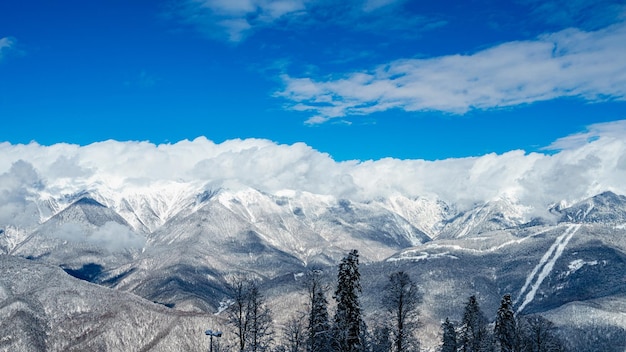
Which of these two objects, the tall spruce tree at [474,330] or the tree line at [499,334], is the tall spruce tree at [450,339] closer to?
the tree line at [499,334]

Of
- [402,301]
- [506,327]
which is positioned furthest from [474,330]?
[402,301]

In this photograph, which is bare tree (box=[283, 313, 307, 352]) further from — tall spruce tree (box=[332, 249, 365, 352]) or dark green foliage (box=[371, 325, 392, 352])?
dark green foliage (box=[371, 325, 392, 352])

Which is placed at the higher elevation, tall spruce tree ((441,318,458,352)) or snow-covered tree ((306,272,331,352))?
snow-covered tree ((306,272,331,352))

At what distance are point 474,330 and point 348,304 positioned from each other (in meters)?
26.9

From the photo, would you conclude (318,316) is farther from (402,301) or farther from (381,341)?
(381,341)

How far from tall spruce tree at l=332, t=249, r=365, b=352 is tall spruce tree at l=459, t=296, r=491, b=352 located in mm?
22085

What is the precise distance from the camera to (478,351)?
6838 cm

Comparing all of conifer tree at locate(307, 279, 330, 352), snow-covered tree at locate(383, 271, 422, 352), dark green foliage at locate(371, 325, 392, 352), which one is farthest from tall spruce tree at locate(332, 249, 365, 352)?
dark green foliage at locate(371, 325, 392, 352)

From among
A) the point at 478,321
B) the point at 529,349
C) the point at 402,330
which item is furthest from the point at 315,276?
the point at 529,349

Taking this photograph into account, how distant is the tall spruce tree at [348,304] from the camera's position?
49719 millimetres

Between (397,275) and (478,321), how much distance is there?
59.5 ft

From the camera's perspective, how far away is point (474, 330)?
7050 cm

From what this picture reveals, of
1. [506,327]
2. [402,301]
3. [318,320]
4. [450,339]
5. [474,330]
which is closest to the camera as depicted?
[402,301]

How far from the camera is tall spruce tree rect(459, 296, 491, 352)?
68.4 metres
